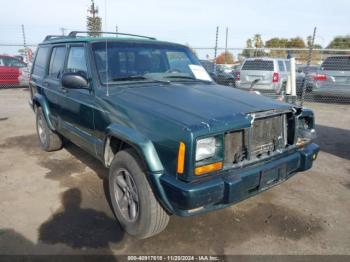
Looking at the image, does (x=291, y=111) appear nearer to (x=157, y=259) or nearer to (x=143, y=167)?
(x=143, y=167)

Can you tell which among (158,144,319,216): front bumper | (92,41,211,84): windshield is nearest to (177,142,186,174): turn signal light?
(158,144,319,216): front bumper

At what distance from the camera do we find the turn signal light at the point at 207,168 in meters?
2.35

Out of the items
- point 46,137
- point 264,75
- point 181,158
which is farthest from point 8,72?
point 181,158

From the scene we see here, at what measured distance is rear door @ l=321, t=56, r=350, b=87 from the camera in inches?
394

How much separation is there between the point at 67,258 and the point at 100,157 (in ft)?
3.90

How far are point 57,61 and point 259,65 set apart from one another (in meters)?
8.72

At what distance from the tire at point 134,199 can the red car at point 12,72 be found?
1213cm

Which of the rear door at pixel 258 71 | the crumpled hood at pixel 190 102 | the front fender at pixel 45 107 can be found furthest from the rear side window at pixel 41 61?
the rear door at pixel 258 71

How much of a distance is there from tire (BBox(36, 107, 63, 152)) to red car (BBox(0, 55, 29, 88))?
9.05 meters

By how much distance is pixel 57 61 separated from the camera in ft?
15.0

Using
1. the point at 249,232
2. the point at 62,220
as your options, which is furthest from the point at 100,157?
the point at 249,232

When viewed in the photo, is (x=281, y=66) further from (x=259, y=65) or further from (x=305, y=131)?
(x=305, y=131)

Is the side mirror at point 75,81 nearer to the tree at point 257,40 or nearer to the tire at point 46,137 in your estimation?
the tire at point 46,137

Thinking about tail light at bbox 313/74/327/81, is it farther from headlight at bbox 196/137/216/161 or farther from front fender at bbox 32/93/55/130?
headlight at bbox 196/137/216/161
